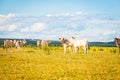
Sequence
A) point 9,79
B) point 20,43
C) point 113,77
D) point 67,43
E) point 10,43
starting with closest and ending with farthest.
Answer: point 9,79 → point 113,77 → point 67,43 → point 10,43 → point 20,43

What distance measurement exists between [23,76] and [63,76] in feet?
7.97

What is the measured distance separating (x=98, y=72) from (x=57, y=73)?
2800 mm

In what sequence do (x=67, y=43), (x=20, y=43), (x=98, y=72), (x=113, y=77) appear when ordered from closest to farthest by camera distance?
(x=113, y=77)
(x=98, y=72)
(x=67, y=43)
(x=20, y=43)

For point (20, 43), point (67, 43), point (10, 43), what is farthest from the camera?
point (20, 43)

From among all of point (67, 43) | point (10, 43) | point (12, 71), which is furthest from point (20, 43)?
point (12, 71)

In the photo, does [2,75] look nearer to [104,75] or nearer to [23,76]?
[23,76]

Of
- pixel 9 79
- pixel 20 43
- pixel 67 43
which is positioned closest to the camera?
pixel 9 79

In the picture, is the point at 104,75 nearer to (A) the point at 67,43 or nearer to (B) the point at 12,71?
(B) the point at 12,71

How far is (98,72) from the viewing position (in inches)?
729

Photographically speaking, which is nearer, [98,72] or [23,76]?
[23,76]

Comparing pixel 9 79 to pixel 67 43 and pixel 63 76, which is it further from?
pixel 67 43

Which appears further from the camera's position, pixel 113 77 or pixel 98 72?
pixel 98 72

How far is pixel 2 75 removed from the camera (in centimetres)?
1697

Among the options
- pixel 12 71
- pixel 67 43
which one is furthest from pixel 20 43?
pixel 12 71
